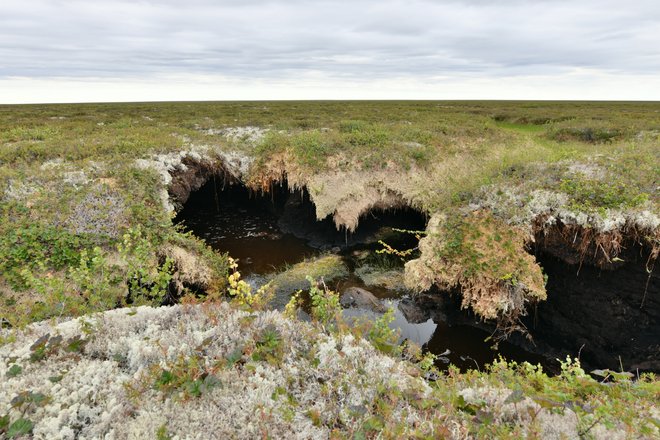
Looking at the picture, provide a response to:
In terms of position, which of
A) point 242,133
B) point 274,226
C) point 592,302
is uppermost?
point 242,133

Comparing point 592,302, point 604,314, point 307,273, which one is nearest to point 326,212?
point 307,273

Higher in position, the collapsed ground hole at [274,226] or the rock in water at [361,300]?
the collapsed ground hole at [274,226]

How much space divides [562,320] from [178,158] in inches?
656

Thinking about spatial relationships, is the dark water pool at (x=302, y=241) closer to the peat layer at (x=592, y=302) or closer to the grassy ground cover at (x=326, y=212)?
the peat layer at (x=592, y=302)

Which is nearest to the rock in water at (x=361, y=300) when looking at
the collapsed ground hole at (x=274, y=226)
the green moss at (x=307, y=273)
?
the green moss at (x=307, y=273)

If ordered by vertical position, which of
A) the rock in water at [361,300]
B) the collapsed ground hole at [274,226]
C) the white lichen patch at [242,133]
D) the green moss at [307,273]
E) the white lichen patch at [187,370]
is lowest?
the rock in water at [361,300]

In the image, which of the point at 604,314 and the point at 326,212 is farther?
the point at 326,212

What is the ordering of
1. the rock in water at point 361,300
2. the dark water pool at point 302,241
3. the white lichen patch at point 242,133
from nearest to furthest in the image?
the dark water pool at point 302,241 < the rock in water at point 361,300 < the white lichen patch at point 242,133

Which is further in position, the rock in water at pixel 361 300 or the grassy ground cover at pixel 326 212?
the rock in water at pixel 361 300

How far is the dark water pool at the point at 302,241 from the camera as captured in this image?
473 inches

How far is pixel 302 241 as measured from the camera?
19.0 metres

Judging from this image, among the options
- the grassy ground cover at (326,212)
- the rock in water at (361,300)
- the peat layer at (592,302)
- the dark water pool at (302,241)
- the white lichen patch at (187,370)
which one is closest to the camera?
the white lichen patch at (187,370)

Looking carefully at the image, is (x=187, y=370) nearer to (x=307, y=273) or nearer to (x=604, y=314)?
(x=307, y=273)

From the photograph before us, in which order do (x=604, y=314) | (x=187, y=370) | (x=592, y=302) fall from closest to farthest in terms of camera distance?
(x=187, y=370) < (x=604, y=314) < (x=592, y=302)
